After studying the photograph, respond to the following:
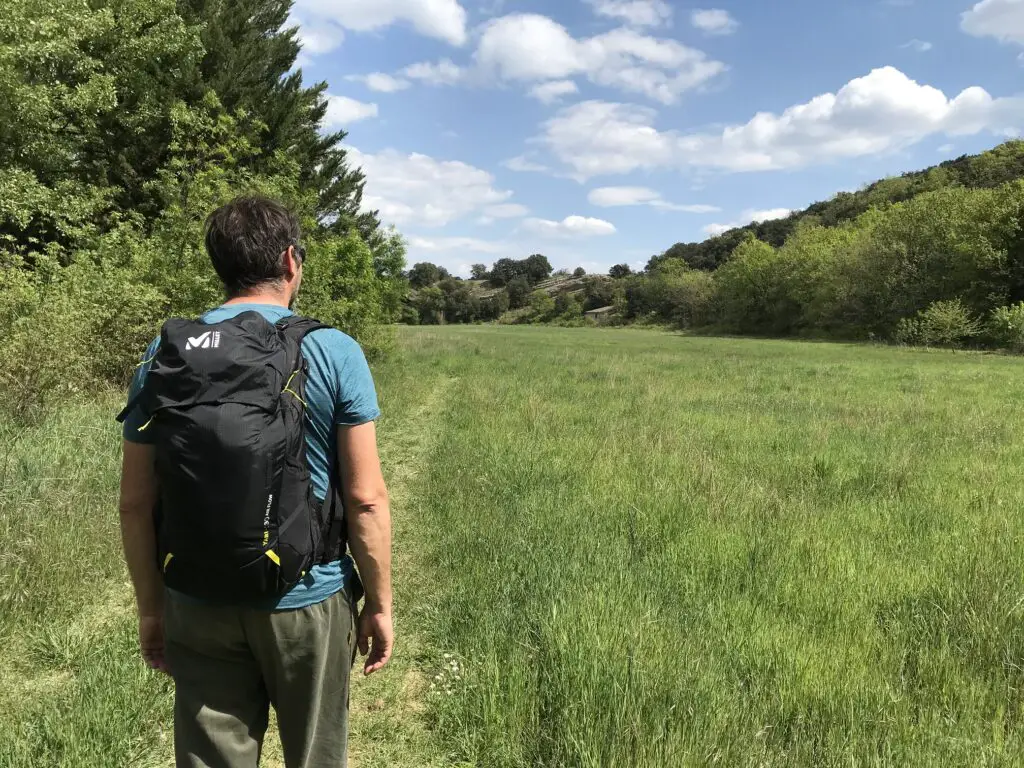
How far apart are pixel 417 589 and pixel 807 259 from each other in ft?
239

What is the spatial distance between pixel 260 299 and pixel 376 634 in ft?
3.82

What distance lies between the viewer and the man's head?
169cm

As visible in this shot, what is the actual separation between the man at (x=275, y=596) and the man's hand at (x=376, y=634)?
13 cm

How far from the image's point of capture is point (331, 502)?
1.78 metres

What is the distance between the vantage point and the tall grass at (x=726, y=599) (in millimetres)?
2684

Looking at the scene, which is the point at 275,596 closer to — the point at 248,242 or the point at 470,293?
the point at 248,242

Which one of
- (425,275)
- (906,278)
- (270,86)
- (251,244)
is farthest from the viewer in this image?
(425,275)

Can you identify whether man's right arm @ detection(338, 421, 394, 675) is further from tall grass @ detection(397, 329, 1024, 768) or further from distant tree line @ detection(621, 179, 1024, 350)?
distant tree line @ detection(621, 179, 1024, 350)

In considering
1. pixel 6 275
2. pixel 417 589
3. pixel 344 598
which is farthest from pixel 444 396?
pixel 344 598

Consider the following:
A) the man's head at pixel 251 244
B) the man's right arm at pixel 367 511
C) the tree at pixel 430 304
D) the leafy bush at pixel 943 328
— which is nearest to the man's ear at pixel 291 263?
the man's head at pixel 251 244

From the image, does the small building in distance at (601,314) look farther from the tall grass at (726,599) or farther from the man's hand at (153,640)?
the man's hand at (153,640)

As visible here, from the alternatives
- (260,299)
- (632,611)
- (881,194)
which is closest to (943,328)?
(632,611)

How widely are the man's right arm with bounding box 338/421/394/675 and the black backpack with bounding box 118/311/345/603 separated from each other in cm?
17

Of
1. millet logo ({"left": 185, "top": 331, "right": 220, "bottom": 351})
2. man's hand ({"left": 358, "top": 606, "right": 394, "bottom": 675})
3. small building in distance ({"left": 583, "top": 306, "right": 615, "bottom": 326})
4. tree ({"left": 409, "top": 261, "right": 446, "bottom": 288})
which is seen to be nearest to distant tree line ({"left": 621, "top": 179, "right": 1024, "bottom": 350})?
small building in distance ({"left": 583, "top": 306, "right": 615, "bottom": 326})
